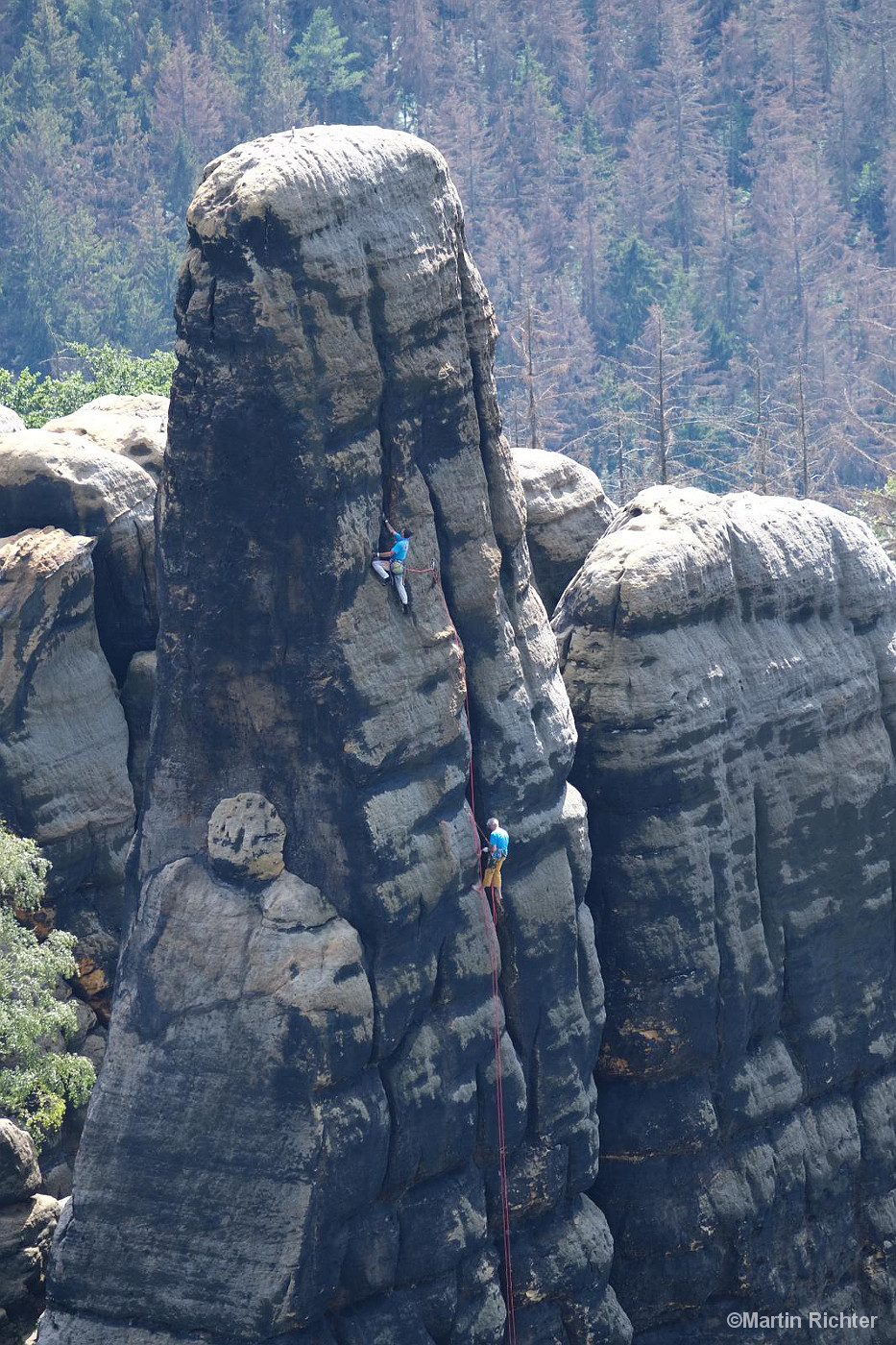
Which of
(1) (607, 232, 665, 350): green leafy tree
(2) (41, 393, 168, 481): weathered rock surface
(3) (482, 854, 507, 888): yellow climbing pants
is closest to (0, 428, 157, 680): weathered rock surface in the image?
(2) (41, 393, 168, 481): weathered rock surface

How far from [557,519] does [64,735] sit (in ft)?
28.1

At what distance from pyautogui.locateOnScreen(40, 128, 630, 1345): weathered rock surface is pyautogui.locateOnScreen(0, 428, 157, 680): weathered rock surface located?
6.37 metres

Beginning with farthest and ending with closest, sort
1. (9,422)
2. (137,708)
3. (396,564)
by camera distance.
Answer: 1. (9,422)
2. (137,708)
3. (396,564)

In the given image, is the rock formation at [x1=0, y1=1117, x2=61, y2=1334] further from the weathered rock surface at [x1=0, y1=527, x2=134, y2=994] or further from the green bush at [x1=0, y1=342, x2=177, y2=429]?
the green bush at [x1=0, y1=342, x2=177, y2=429]

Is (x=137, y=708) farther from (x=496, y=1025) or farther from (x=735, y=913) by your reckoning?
(x=735, y=913)

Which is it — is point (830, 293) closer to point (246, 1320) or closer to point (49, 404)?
point (49, 404)

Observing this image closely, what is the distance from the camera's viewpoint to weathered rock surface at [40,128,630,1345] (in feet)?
76.2

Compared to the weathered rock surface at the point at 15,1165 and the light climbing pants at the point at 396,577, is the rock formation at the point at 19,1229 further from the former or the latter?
the light climbing pants at the point at 396,577

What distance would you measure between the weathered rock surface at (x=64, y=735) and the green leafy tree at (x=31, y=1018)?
1.20m

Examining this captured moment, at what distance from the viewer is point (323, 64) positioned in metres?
123

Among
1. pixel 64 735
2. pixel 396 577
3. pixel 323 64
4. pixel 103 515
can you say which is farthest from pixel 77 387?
pixel 323 64

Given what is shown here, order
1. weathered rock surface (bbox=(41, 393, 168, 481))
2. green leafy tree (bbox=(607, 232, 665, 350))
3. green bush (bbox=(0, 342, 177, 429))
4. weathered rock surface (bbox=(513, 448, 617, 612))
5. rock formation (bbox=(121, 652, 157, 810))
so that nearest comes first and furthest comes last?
rock formation (bbox=(121, 652, 157, 810))
weathered rock surface (bbox=(513, 448, 617, 612))
weathered rock surface (bbox=(41, 393, 168, 481))
green bush (bbox=(0, 342, 177, 429))
green leafy tree (bbox=(607, 232, 665, 350))

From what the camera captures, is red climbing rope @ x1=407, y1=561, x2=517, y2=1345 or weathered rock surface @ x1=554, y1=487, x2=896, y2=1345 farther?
weathered rock surface @ x1=554, y1=487, x2=896, y2=1345

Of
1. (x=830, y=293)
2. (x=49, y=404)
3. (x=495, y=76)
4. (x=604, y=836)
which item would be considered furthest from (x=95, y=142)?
(x=604, y=836)
